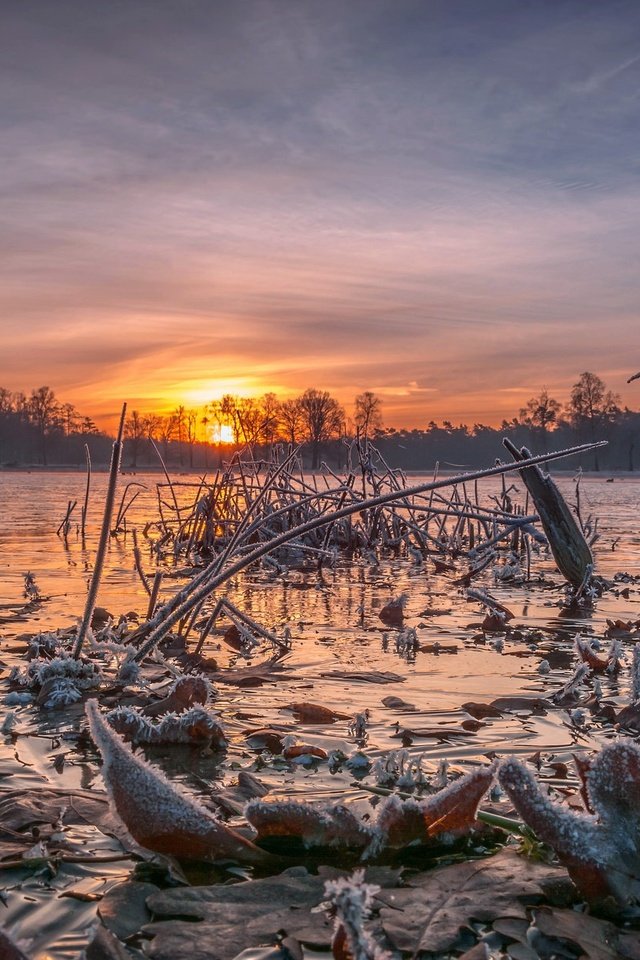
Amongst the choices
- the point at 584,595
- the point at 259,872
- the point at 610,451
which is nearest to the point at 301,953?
the point at 259,872

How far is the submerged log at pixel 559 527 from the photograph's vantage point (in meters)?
6.49

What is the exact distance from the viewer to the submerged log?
21.3 ft

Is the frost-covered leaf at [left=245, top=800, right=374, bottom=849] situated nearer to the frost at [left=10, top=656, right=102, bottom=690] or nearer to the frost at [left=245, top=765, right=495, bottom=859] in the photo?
the frost at [left=245, top=765, right=495, bottom=859]

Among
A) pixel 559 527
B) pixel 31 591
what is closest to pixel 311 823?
pixel 31 591

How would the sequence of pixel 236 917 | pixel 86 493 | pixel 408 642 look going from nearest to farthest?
pixel 236 917 < pixel 408 642 < pixel 86 493

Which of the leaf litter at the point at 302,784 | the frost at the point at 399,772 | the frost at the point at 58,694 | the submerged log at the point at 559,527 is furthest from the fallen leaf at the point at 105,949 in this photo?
the submerged log at the point at 559,527

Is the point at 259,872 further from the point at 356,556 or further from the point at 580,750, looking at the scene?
the point at 356,556

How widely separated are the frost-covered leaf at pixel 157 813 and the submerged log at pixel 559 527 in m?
5.11

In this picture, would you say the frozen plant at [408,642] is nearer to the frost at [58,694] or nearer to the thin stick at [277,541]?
the thin stick at [277,541]

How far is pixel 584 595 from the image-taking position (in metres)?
6.02

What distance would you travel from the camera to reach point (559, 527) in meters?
6.72

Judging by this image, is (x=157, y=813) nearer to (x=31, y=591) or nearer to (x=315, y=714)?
(x=315, y=714)

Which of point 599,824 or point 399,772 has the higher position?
point 599,824

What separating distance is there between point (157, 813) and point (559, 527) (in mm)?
5599
